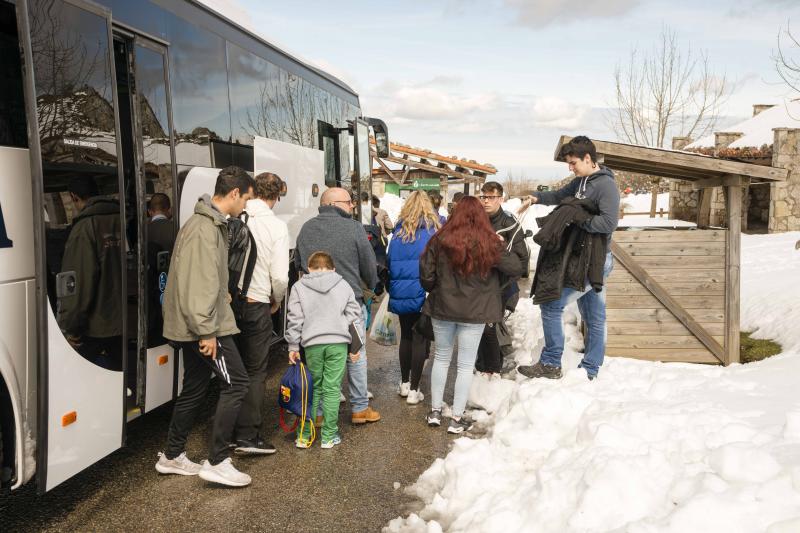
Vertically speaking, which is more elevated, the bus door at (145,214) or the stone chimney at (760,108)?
the stone chimney at (760,108)

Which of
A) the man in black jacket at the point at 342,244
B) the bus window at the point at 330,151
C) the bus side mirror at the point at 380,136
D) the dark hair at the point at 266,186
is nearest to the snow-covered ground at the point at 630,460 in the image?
the man in black jacket at the point at 342,244

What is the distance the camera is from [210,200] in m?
4.27

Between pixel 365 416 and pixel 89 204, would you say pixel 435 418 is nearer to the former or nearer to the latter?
pixel 365 416

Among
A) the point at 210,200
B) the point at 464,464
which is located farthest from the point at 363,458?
the point at 210,200

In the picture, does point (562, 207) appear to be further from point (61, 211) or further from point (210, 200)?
point (61, 211)

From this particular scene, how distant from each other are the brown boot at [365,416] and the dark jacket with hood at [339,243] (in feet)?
3.47

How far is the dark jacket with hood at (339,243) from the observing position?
Answer: 212 inches

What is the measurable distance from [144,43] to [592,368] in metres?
4.49

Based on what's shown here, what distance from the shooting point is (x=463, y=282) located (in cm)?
527

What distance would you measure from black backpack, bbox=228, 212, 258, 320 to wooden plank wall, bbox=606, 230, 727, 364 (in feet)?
14.6

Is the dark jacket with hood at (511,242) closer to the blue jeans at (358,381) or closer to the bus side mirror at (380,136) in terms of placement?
the blue jeans at (358,381)

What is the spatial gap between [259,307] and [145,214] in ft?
3.41

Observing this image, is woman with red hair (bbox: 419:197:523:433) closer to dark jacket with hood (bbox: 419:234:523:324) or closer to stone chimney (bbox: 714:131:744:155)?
dark jacket with hood (bbox: 419:234:523:324)

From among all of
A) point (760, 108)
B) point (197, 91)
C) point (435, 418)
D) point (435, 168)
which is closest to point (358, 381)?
point (435, 418)
